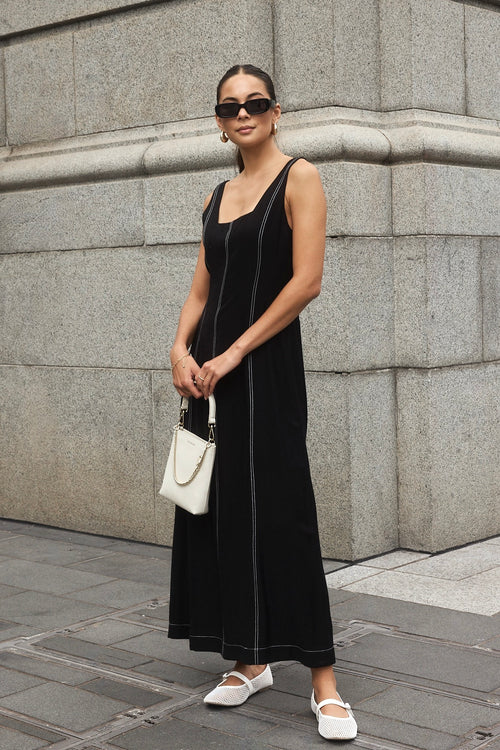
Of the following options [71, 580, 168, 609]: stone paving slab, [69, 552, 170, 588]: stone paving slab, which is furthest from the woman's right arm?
[69, 552, 170, 588]: stone paving slab

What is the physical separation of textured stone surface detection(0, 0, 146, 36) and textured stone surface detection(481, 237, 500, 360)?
242 centimetres

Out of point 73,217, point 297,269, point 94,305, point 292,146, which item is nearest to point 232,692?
point 297,269

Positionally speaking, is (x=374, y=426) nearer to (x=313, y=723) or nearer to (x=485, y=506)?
(x=485, y=506)

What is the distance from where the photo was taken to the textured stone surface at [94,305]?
21.4ft

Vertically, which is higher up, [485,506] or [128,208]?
[128,208]

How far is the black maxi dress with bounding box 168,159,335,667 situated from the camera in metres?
3.84

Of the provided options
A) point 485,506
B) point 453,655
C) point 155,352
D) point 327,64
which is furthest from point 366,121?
point 453,655

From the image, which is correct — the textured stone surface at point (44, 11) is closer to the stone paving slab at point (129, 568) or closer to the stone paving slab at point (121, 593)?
the stone paving slab at point (129, 568)

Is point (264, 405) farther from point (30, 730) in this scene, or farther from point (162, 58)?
point (162, 58)

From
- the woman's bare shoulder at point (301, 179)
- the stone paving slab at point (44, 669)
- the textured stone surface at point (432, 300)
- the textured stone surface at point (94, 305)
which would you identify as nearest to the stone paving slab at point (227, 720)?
the stone paving slab at point (44, 669)

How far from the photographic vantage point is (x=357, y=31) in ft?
19.8

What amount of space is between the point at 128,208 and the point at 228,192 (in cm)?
275

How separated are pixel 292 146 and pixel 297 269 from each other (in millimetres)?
2282

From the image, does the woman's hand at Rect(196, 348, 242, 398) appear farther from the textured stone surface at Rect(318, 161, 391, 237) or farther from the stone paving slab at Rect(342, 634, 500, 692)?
the textured stone surface at Rect(318, 161, 391, 237)
